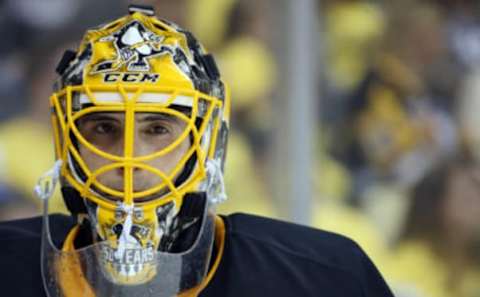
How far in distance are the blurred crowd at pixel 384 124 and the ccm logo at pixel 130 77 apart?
1779 millimetres

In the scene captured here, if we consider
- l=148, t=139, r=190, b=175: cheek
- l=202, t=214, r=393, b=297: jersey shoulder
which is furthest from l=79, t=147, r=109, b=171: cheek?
l=202, t=214, r=393, b=297: jersey shoulder

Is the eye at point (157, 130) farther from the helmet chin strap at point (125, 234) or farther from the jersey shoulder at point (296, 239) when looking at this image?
the jersey shoulder at point (296, 239)

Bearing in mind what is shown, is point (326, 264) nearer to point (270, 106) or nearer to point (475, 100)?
point (270, 106)

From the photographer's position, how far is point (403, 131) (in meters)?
4.76

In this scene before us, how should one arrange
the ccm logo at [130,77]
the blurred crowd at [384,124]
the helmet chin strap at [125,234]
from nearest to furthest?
the helmet chin strap at [125,234] → the ccm logo at [130,77] → the blurred crowd at [384,124]

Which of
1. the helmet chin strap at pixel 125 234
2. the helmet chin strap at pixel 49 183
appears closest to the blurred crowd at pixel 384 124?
the helmet chin strap at pixel 49 183

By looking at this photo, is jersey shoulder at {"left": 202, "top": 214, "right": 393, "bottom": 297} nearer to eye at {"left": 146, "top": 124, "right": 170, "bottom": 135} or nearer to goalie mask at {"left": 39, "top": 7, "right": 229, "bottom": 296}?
goalie mask at {"left": 39, "top": 7, "right": 229, "bottom": 296}

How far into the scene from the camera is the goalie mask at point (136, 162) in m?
2.46

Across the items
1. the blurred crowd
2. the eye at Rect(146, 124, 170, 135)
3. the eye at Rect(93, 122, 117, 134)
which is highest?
the eye at Rect(146, 124, 170, 135)

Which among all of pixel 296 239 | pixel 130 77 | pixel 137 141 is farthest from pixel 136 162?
pixel 296 239

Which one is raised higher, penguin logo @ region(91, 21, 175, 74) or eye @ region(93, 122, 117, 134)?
penguin logo @ region(91, 21, 175, 74)

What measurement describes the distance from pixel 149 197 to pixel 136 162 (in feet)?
0.27

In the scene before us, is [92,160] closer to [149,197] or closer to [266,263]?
[149,197]

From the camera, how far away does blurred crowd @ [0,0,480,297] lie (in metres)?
4.48
